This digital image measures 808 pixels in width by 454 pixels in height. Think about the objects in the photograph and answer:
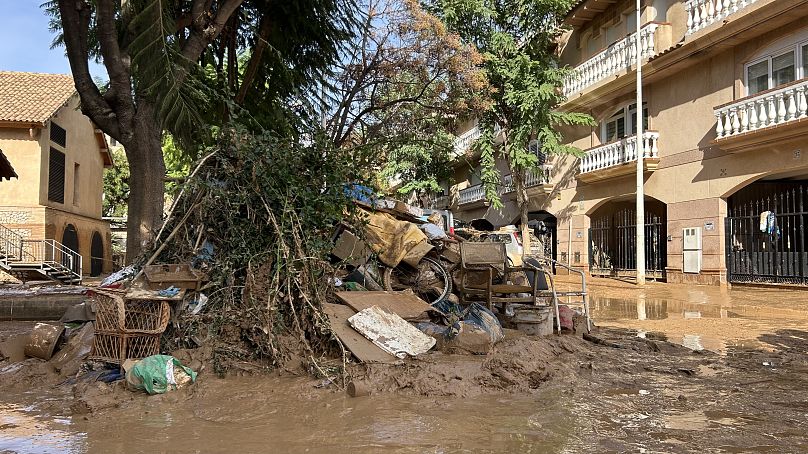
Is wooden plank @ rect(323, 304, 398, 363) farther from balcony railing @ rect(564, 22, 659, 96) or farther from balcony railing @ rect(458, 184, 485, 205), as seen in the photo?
balcony railing @ rect(458, 184, 485, 205)

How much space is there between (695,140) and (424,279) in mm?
11696

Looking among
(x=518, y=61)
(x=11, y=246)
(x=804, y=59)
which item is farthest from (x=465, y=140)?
(x=11, y=246)

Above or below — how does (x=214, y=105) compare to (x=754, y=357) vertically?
above

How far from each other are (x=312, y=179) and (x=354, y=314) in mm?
1649

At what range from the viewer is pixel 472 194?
103 ft

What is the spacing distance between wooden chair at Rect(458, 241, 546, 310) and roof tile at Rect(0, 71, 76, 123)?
55.5 feet

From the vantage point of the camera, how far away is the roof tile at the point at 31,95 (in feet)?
61.4

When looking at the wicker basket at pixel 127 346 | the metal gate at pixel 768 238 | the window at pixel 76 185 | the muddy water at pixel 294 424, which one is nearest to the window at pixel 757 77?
the metal gate at pixel 768 238

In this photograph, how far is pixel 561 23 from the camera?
2059cm

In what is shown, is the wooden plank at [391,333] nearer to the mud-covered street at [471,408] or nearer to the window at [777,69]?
the mud-covered street at [471,408]

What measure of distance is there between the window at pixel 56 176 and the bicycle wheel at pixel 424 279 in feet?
56.6

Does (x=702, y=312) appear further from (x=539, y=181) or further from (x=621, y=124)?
(x=539, y=181)

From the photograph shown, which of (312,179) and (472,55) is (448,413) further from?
(472,55)

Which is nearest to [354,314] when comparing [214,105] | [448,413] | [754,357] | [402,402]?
[402,402]
